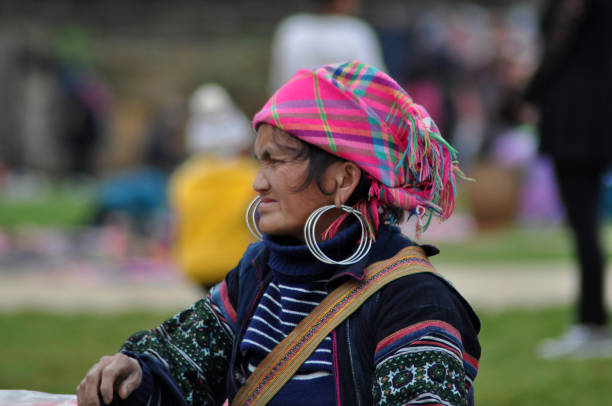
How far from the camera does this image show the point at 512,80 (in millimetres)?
11992

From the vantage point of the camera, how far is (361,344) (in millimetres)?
2166

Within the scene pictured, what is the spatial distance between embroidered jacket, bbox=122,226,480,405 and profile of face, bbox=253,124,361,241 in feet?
0.42

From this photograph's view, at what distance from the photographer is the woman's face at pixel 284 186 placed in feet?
7.64

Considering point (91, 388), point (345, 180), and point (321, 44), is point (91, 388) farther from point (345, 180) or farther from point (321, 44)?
point (321, 44)

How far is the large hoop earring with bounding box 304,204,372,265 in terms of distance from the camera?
2225mm

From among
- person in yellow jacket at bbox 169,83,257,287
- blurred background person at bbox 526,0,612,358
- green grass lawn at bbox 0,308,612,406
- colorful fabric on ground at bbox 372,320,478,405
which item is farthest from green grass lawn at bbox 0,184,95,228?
colorful fabric on ground at bbox 372,320,478,405

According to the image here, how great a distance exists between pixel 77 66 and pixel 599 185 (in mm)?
15958

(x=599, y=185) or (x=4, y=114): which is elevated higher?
(x=599, y=185)

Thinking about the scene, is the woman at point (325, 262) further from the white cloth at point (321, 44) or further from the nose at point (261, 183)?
the white cloth at point (321, 44)

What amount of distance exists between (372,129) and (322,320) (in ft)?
1.54

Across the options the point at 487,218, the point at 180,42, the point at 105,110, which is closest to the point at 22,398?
the point at 487,218

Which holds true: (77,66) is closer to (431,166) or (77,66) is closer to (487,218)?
(487,218)

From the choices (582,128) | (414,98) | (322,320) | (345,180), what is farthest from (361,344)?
(414,98)

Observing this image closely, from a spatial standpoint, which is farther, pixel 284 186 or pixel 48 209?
pixel 48 209
